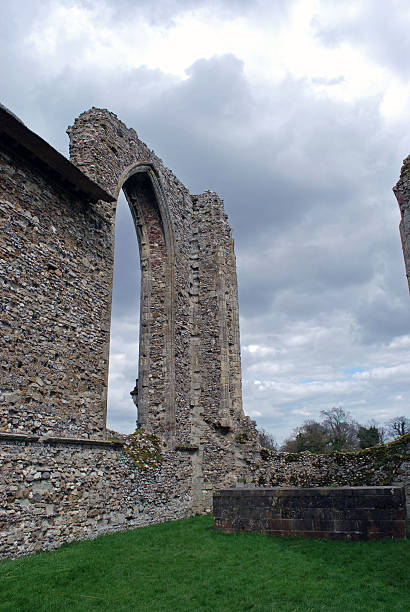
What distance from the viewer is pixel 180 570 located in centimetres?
631

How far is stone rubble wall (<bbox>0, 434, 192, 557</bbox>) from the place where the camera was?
23.0 feet

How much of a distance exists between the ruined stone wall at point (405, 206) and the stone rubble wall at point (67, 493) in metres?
7.11

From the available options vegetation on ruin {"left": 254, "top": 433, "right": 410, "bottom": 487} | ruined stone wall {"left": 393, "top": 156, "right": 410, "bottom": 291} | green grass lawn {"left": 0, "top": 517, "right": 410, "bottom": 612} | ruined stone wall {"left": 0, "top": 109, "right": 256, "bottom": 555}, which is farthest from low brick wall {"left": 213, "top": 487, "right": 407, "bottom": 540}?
ruined stone wall {"left": 393, "top": 156, "right": 410, "bottom": 291}

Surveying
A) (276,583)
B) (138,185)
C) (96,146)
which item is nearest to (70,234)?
(96,146)

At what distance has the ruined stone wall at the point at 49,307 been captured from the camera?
25.3 feet

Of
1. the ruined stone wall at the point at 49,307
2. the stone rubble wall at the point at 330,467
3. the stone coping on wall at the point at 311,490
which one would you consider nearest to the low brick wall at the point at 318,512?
the stone coping on wall at the point at 311,490

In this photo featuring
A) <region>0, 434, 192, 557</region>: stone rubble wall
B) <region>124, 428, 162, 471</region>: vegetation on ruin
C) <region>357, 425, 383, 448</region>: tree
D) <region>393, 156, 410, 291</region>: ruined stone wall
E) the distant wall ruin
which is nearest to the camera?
<region>0, 434, 192, 557</region>: stone rubble wall

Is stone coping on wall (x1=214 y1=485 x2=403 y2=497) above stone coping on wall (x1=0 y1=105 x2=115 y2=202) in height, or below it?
below

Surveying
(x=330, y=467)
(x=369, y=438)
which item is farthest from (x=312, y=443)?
(x=330, y=467)

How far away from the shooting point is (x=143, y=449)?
36.9ft

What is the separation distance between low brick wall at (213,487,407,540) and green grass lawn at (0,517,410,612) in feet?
0.91

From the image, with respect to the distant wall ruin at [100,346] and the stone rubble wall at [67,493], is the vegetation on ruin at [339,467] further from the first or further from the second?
the stone rubble wall at [67,493]

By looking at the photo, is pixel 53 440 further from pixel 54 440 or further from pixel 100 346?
pixel 100 346

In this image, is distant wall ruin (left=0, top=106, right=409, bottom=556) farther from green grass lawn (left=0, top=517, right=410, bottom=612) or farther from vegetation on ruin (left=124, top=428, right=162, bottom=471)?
green grass lawn (left=0, top=517, right=410, bottom=612)
